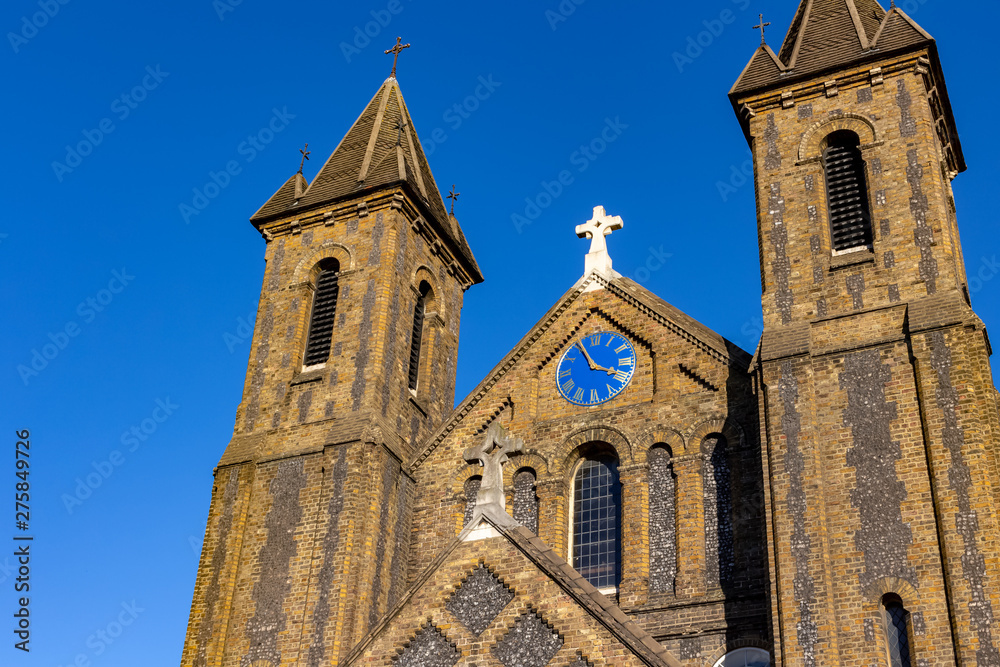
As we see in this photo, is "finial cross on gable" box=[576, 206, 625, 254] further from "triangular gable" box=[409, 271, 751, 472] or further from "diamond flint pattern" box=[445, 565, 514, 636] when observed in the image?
"diamond flint pattern" box=[445, 565, 514, 636]

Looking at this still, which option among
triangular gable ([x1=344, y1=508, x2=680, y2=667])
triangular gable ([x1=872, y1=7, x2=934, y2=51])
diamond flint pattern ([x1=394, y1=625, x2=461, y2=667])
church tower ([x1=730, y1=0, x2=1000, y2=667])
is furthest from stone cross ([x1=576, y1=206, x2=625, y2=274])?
diamond flint pattern ([x1=394, y1=625, x2=461, y2=667])

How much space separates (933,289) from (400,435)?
39.1 feet

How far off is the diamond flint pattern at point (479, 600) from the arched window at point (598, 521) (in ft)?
14.5

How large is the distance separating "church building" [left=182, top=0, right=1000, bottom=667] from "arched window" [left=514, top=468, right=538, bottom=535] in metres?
0.05

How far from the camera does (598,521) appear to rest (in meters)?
24.3

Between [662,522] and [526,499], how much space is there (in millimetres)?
3207

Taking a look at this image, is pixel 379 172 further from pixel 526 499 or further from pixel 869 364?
pixel 869 364

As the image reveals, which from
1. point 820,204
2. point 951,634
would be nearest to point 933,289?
point 820,204

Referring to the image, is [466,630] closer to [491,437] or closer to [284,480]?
[491,437]

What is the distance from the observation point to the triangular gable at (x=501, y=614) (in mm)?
18172

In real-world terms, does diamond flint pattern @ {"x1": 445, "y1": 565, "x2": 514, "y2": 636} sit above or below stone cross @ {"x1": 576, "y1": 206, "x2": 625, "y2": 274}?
below

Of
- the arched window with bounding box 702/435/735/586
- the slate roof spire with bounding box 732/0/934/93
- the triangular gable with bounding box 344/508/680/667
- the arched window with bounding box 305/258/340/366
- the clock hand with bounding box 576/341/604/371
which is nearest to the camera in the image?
the triangular gable with bounding box 344/508/680/667

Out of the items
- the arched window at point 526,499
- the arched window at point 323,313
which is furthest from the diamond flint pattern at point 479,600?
the arched window at point 323,313

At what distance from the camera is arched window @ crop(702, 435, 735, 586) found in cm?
2202
